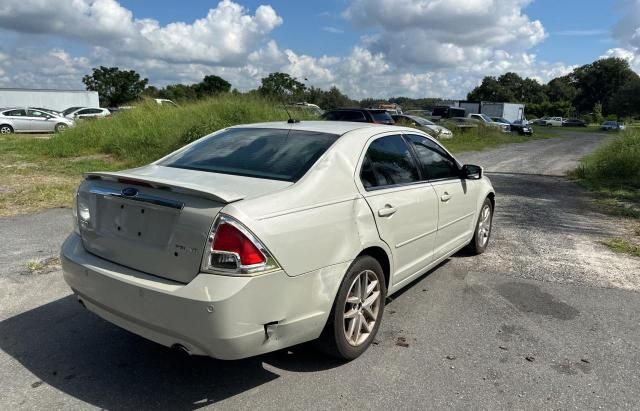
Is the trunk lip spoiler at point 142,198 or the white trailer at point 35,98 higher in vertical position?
the white trailer at point 35,98

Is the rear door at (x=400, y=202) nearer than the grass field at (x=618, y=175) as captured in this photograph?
Yes

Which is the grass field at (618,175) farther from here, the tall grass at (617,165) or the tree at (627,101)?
the tree at (627,101)

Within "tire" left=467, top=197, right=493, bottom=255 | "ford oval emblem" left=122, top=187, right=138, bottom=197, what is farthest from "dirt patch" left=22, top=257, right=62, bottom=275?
"tire" left=467, top=197, right=493, bottom=255

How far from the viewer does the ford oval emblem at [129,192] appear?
2.97m

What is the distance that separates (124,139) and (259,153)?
44.8 feet

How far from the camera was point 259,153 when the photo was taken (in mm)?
3654

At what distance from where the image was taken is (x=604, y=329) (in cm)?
395

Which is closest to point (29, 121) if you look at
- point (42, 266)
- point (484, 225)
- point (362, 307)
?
point (42, 266)

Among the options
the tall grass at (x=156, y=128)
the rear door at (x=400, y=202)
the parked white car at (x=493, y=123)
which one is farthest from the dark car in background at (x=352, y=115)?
the parked white car at (x=493, y=123)

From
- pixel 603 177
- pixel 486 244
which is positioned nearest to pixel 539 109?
pixel 603 177

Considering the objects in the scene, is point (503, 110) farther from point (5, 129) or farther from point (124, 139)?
point (124, 139)

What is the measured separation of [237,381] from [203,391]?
0.22 m

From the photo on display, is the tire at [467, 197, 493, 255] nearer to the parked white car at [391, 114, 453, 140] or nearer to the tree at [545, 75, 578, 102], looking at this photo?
the parked white car at [391, 114, 453, 140]

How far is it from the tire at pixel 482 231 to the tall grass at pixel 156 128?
403 inches
